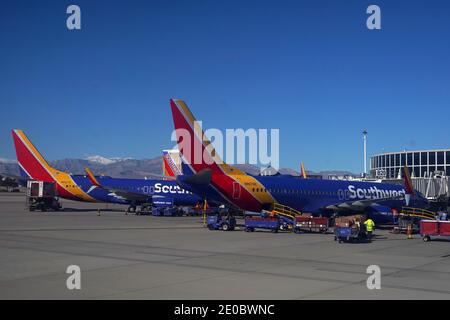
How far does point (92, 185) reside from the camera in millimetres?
63812

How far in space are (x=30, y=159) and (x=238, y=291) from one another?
57.6 metres

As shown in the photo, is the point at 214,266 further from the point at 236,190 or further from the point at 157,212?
the point at 157,212

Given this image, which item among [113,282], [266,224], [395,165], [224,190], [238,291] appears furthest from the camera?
[395,165]

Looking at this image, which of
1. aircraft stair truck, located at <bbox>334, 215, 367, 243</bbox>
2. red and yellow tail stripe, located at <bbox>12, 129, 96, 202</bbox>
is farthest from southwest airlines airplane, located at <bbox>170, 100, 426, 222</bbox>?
red and yellow tail stripe, located at <bbox>12, 129, 96, 202</bbox>

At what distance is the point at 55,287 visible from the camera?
1441 cm

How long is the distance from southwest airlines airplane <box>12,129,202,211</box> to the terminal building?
43872 mm

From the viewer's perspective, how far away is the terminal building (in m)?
93.9

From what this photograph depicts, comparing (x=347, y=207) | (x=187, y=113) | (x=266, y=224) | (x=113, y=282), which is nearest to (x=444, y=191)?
(x=347, y=207)

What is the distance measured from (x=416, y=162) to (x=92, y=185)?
65.8m

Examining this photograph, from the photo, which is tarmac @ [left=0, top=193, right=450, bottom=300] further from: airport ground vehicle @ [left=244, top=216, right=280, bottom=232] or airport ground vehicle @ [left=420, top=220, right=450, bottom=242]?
airport ground vehicle @ [left=244, top=216, right=280, bottom=232]

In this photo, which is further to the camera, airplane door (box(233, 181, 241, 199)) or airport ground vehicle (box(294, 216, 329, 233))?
airplane door (box(233, 181, 241, 199))

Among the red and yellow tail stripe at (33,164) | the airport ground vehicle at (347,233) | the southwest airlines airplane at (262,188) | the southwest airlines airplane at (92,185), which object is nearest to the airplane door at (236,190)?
the southwest airlines airplane at (262,188)

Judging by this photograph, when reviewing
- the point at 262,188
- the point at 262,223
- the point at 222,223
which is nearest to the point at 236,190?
the point at 262,188
